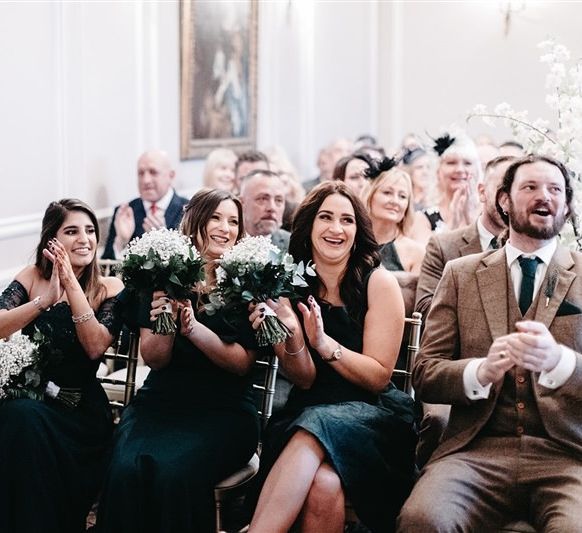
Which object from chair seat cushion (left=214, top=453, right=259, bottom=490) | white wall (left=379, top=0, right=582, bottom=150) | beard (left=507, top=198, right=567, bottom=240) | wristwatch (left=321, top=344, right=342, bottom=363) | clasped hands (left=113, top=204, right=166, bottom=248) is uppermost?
white wall (left=379, top=0, right=582, bottom=150)

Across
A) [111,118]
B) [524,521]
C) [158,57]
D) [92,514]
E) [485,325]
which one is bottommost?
[92,514]

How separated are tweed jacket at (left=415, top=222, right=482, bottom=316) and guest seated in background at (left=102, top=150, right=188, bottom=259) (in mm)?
2198

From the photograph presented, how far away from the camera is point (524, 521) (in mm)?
3223

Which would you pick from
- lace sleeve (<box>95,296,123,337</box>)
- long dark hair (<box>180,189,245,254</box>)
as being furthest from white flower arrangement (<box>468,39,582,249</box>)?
lace sleeve (<box>95,296,123,337</box>)

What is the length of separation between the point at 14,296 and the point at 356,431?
1.44 meters

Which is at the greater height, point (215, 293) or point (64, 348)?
point (215, 293)

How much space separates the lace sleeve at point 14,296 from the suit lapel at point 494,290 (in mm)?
1753

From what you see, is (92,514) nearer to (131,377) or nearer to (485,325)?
(131,377)

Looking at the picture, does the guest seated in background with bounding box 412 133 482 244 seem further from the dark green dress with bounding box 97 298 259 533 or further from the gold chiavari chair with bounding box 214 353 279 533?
the dark green dress with bounding box 97 298 259 533

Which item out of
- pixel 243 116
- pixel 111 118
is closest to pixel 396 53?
pixel 243 116

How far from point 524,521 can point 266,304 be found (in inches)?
43.1

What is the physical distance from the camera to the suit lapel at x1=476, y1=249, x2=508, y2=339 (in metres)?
3.40

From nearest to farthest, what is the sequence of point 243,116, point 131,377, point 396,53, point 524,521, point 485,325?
point 524,521 → point 485,325 → point 131,377 → point 243,116 → point 396,53

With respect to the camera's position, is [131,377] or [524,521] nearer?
[524,521]
